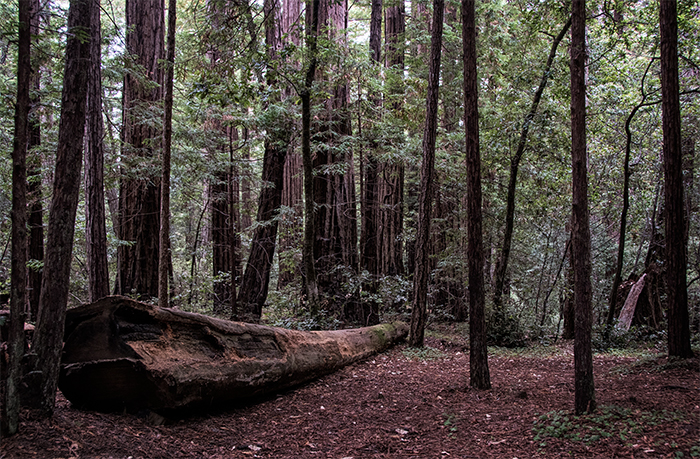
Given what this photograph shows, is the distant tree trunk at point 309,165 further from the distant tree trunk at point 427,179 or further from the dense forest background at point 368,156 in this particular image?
the distant tree trunk at point 427,179

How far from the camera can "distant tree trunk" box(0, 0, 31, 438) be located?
3172 millimetres

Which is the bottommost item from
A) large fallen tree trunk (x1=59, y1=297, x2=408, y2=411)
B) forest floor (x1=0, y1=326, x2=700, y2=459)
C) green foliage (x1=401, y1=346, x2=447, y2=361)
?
green foliage (x1=401, y1=346, x2=447, y2=361)

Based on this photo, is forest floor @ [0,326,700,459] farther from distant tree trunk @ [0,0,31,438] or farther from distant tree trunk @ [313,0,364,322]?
distant tree trunk @ [313,0,364,322]

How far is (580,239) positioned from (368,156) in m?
9.35

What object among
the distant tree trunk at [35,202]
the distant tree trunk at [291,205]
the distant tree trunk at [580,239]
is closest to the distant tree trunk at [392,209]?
the distant tree trunk at [291,205]

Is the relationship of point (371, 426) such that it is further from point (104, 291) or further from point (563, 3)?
point (563, 3)

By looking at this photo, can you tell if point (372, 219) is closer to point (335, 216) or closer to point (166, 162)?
point (335, 216)

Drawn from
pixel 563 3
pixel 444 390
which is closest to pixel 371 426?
pixel 444 390

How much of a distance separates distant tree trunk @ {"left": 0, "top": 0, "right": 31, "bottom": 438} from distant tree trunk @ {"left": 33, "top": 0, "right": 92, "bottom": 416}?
24 cm

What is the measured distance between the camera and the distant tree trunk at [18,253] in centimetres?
317

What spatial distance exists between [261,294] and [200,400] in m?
7.61

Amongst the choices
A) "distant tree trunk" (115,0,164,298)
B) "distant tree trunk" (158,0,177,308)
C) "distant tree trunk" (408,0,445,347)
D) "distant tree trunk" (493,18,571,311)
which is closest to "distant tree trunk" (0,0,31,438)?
"distant tree trunk" (158,0,177,308)

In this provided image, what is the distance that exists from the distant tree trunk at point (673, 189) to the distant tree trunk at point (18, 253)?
25.5ft

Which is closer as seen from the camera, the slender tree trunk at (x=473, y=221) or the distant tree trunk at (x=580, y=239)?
the distant tree trunk at (x=580, y=239)
